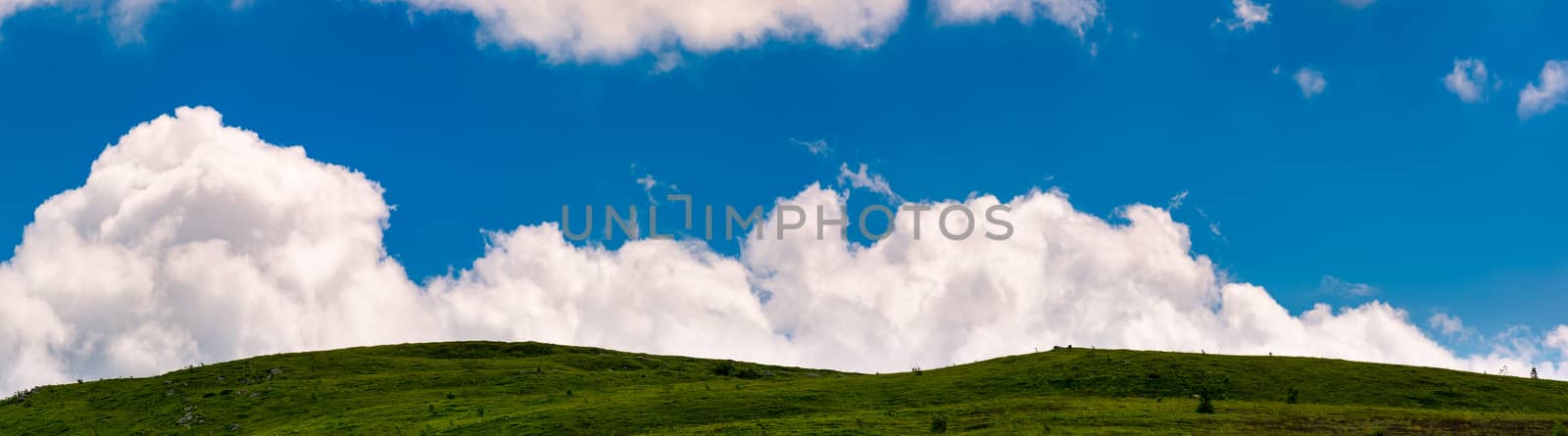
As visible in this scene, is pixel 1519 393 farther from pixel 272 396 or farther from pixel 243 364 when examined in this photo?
pixel 243 364

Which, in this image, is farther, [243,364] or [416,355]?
[416,355]

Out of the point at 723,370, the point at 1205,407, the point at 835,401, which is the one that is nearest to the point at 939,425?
the point at 835,401

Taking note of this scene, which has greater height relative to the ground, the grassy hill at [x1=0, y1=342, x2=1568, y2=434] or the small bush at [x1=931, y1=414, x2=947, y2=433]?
the grassy hill at [x1=0, y1=342, x2=1568, y2=434]

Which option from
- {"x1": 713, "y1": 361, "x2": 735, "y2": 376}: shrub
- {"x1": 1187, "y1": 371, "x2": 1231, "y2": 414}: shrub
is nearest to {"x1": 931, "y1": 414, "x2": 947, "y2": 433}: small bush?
{"x1": 1187, "y1": 371, "x2": 1231, "y2": 414}: shrub

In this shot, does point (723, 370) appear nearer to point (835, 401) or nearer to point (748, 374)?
point (748, 374)

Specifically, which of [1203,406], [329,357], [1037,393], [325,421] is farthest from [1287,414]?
[329,357]

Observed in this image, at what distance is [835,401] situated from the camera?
52062 mm

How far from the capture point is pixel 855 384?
56.8 metres

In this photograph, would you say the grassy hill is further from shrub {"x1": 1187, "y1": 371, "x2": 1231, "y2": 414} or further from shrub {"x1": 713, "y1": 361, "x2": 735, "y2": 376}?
shrub {"x1": 713, "y1": 361, "x2": 735, "y2": 376}

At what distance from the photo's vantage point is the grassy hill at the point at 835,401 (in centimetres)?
4194

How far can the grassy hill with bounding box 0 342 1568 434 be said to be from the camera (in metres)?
41.9

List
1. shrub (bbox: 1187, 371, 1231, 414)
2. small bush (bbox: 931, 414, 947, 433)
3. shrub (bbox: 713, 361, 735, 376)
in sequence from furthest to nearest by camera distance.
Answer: shrub (bbox: 713, 361, 735, 376), shrub (bbox: 1187, 371, 1231, 414), small bush (bbox: 931, 414, 947, 433)

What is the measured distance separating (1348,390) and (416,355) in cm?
6894

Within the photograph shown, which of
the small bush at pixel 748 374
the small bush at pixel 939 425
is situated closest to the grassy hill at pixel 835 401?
the small bush at pixel 939 425
